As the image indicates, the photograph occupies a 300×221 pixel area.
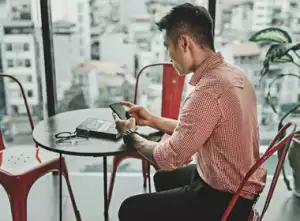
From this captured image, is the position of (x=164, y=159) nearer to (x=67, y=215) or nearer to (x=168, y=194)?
(x=168, y=194)

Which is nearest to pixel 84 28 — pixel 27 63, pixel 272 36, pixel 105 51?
pixel 105 51

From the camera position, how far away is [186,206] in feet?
4.80

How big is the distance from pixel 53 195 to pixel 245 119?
1.64 metres

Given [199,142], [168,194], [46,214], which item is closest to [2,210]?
[46,214]

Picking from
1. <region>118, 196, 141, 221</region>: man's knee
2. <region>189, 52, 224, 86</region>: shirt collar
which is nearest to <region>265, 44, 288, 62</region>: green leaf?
<region>189, 52, 224, 86</region>: shirt collar

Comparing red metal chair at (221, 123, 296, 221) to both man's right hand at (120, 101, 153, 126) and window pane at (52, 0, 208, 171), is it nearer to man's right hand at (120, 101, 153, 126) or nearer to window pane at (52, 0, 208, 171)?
man's right hand at (120, 101, 153, 126)

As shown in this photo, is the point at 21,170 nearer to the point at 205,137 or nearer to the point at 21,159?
the point at 21,159

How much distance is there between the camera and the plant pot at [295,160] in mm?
2383

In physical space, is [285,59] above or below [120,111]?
above

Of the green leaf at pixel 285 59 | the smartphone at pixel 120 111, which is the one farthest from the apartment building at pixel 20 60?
the green leaf at pixel 285 59

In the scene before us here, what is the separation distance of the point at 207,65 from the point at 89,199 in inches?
56.8

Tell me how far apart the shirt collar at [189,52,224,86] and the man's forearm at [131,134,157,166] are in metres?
0.32

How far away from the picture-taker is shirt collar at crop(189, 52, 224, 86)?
147 cm

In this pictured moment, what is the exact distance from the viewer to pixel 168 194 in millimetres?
1518
